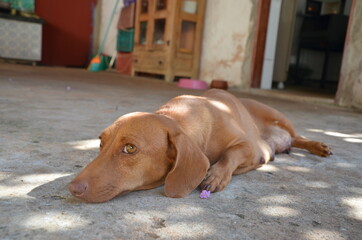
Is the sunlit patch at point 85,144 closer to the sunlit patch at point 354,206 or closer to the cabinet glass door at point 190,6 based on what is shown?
the sunlit patch at point 354,206

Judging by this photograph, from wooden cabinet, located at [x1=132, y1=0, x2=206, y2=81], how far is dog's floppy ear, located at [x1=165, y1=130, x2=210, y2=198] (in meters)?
7.14

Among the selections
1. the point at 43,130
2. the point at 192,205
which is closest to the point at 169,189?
the point at 192,205

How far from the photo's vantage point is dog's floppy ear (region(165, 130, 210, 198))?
146 centimetres

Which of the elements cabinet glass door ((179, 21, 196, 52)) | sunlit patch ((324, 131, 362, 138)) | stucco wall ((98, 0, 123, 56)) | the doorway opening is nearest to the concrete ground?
sunlit patch ((324, 131, 362, 138))

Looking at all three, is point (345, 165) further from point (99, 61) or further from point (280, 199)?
point (99, 61)

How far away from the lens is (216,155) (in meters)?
1.84

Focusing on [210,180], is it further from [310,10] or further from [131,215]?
[310,10]

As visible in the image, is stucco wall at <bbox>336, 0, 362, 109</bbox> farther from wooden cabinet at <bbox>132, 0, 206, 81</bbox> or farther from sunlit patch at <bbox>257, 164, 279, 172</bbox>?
sunlit patch at <bbox>257, 164, 279, 172</bbox>

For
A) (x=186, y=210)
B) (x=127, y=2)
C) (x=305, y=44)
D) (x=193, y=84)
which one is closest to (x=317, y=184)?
(x=186, y=210)

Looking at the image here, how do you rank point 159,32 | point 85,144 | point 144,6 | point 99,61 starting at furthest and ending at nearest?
point 99,61
point 144,6
point 159,32
point 85,144

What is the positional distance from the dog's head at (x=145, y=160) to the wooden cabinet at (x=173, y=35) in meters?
7.12

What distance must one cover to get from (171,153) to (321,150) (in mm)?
1392

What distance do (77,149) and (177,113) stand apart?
2.36ft

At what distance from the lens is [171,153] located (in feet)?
4.94
